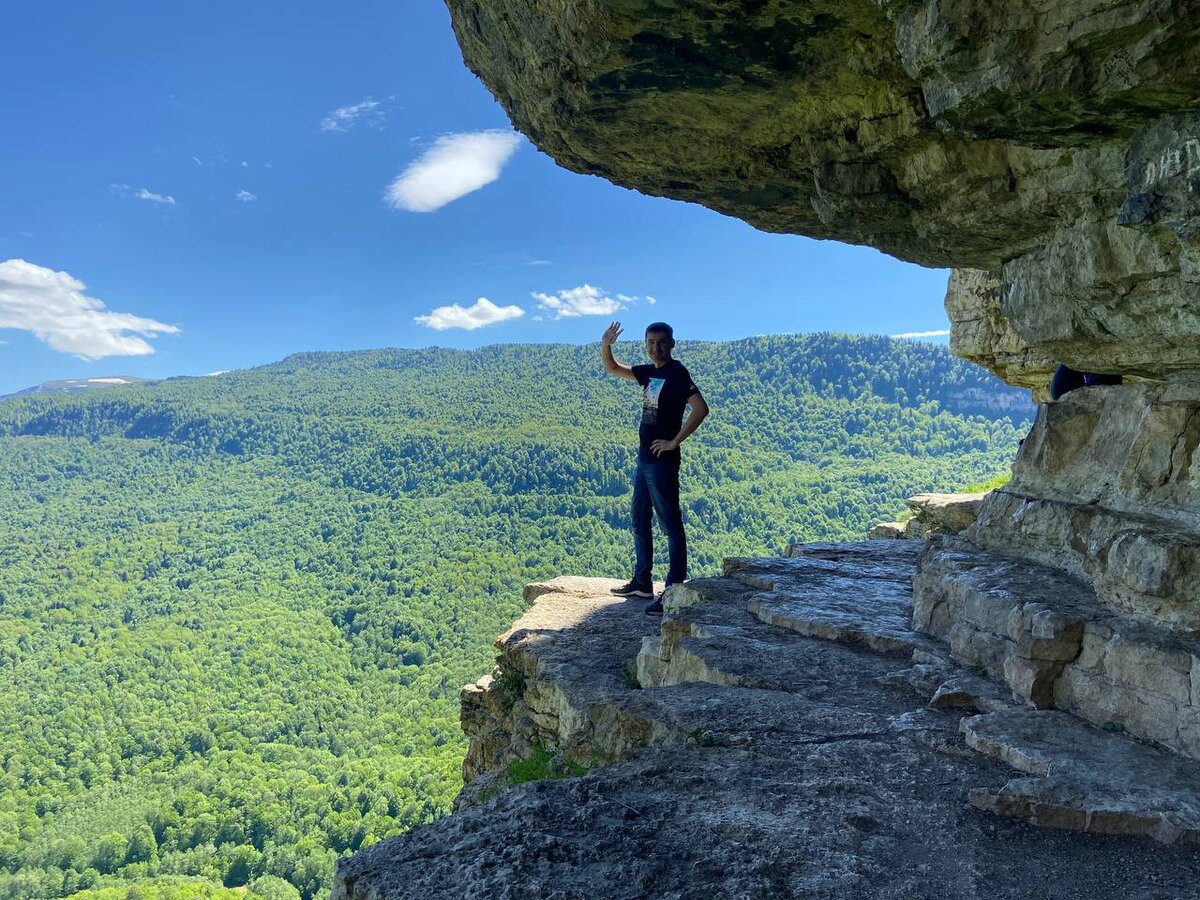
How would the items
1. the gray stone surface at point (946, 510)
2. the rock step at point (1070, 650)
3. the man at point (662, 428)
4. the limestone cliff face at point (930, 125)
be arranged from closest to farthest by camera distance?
the limestone cliff face at point (930, 125)
the rock step at point (1070, 650)
the man at point (662, 428)
the gray stone surface at point (946, 510)

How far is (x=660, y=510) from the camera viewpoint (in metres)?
8.13

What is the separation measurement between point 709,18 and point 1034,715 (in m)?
4.68

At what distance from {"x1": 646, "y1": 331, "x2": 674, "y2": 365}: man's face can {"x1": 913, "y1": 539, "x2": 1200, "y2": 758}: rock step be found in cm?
359

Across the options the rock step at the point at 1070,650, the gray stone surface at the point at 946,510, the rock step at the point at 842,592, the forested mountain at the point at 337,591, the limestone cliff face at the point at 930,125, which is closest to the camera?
the limestone cliff face at the point at 930,125

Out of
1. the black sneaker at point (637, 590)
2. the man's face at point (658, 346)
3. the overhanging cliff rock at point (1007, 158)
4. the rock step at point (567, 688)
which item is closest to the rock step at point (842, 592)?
the overhanging cliff rock at point (1007, 158)

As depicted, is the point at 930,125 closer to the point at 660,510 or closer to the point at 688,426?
the point at 688,426

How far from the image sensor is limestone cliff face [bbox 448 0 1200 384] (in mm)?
3766

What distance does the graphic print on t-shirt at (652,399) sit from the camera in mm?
8047

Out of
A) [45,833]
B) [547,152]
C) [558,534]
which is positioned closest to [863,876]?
[547,152]

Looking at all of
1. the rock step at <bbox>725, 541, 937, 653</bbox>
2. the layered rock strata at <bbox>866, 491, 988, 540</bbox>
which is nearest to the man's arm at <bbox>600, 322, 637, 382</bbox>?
the rock step at <bbox>725, 541, 937, 653</bbox>

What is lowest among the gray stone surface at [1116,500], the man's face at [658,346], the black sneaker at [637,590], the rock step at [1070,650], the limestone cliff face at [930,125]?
the black sneaker at [637,590]

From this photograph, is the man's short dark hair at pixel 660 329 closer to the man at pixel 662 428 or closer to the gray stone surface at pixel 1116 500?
the man at pixel 662 428

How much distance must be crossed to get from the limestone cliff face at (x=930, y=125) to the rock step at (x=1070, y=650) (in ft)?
5.95

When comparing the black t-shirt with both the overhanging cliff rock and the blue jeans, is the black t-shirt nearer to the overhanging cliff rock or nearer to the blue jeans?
the blue jeans
